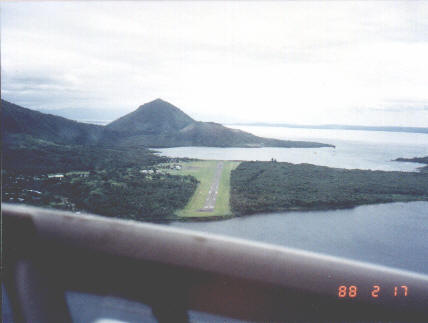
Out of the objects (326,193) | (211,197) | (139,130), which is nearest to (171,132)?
(139,130)

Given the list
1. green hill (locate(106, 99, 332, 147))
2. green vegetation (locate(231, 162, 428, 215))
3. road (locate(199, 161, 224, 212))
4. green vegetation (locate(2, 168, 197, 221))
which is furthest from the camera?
green hill (locate(106, 99, 332, 147))

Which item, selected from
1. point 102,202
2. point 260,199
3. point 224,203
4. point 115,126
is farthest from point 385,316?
point 115,126

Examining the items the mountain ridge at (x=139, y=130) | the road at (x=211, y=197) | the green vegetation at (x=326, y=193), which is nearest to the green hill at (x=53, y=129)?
the mountain ridge at (x=139, y=130)

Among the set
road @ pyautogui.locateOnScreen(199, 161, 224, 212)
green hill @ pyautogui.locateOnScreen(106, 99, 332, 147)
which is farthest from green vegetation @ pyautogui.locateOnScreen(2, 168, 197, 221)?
green hill @ pyautogui.locateOnScreen(106, 99, 332, 147)

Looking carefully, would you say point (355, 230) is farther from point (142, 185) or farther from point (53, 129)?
point (53, 129)

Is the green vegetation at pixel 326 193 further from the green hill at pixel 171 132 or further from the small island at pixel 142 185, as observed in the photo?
the green hill at pixel 171 132

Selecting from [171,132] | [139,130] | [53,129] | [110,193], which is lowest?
[110,193]

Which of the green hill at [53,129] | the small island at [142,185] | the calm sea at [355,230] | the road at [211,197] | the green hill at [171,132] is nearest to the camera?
the small island at [142,185]

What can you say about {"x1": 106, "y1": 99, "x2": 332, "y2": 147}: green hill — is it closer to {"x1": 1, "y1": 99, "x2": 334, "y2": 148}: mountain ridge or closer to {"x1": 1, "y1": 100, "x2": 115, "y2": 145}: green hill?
{"x1": 1, "y1": 99, "x2": 334, "y2": 148}: mountain ridge

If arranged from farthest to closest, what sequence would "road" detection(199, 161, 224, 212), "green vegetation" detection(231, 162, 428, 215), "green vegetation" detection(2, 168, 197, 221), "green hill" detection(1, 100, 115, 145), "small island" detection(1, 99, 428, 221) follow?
"green vegetation" detection(231, 162, 428, 215) → "road" detection(199, 161, 224, 212) → "green hill" detection(1, 100, 115, 145) → "small island" detection(1, 99, 428, 221) → "green vegetation" detection(2, 168, 197, 221)

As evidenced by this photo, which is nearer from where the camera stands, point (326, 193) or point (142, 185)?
point (142, 185)

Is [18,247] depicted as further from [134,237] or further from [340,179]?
[340,179]

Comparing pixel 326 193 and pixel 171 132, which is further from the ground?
pixel 171 132
